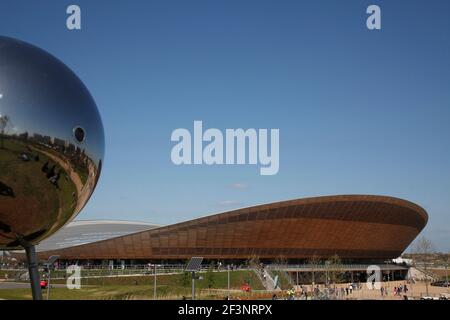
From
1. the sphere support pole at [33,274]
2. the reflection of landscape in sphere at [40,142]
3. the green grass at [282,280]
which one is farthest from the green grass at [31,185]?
the green grass at [282,280]

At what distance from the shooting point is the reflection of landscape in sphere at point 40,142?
6699 mm

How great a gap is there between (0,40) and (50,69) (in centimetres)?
78

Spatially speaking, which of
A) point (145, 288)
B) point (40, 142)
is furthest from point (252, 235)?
point (40, 142)

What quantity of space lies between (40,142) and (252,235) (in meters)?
56.2

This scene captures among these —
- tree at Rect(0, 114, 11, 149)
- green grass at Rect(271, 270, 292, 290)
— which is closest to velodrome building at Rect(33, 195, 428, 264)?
green grass at Rect(271, 270, 292, 290)

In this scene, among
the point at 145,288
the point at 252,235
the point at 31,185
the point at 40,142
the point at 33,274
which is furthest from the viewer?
the point at 252,235

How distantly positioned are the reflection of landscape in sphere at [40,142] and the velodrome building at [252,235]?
170 feet

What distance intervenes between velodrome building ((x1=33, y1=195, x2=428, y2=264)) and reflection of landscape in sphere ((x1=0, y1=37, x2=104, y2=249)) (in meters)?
51.7

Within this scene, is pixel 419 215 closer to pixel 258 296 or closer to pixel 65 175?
pixel 258 296

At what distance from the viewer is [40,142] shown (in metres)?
6.82

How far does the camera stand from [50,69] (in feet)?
23.6

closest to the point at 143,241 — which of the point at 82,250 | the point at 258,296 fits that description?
the point at 82,250

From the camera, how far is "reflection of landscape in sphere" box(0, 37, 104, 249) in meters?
6.70

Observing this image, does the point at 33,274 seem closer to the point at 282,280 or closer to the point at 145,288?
the point at 145,288
